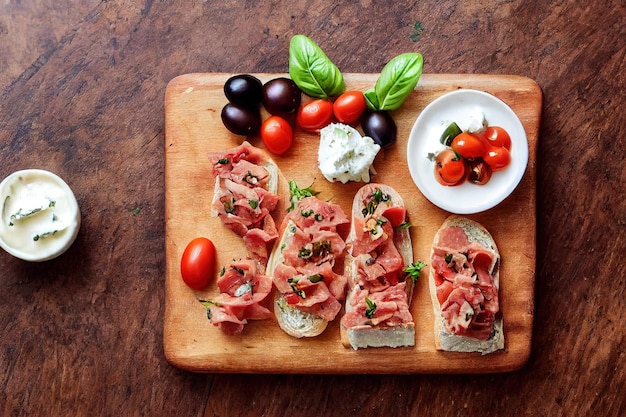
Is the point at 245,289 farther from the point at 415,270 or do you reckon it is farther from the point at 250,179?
the point at 415,270

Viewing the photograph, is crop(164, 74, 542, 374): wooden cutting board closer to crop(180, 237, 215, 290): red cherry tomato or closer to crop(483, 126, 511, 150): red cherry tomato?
crop(180, 237, 215, 290): red cherry tomato

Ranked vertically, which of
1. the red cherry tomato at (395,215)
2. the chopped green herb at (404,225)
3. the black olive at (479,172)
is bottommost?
the chopped green herb at (404,225)

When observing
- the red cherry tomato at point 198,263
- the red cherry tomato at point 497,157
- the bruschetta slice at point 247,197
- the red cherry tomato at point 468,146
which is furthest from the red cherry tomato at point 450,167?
the red cherry tomato at point 198,263

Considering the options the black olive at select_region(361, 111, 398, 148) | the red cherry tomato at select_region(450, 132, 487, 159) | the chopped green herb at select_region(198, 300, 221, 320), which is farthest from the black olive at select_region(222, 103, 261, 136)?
the red cherry tomato at select_region(450, 132, 487, 159)

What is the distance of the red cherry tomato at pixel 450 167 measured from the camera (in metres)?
3.71

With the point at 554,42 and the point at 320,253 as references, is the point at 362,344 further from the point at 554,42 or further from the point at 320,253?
the point at 554,42

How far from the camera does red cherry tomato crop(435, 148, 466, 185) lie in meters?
3.71

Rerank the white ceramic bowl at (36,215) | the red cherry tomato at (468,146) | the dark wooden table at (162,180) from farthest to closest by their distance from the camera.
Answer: the dark wooden table at (162,180) → the white ceramic bowl at (36,215) → the red cherry tomato at (468,146)

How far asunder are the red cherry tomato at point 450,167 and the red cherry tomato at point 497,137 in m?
0.20

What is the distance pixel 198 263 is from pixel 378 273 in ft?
3.40

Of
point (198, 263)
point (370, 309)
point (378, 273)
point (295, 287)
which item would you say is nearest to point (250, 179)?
point (198, 263)

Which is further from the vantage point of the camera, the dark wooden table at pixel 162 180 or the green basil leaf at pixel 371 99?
the dark wooden table at pixel 162 180

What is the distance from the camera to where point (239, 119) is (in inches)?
152

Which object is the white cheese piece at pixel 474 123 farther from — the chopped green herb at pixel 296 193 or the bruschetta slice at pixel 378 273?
the chopped green herb at pixel 296 193
